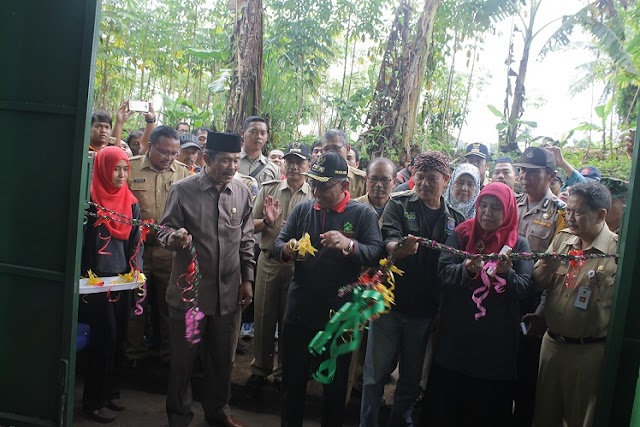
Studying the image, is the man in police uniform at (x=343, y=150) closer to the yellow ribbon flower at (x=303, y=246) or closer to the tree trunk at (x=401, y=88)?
the yellow ribbon flower at (x=303, y=246)

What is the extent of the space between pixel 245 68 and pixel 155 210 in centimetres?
415

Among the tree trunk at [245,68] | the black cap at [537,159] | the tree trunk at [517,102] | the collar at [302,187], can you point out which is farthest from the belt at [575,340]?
the tree trunk at [517,102]

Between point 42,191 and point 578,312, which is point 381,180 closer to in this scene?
point 578,312

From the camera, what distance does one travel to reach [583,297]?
10.7 feet

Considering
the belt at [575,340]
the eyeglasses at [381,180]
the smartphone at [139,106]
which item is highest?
the smartphone at [139,106]

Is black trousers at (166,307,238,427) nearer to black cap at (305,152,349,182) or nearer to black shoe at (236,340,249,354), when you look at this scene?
black shoe at (236,340,249,354)

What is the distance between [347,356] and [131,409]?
2.14 meters

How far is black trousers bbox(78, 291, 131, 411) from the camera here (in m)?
4.06

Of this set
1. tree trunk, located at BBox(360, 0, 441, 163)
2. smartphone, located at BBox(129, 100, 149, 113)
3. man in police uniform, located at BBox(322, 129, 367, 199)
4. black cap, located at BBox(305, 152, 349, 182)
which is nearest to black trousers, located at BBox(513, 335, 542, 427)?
black cap, located at BBox(305, 152, 349, 182)

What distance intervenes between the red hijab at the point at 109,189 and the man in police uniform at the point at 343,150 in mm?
2213

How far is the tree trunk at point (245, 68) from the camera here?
326 inches

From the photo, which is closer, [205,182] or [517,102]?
[205,182]

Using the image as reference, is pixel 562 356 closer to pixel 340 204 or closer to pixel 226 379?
pixel 340 204

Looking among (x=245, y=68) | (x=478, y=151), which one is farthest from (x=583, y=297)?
(x=245, y=68)
